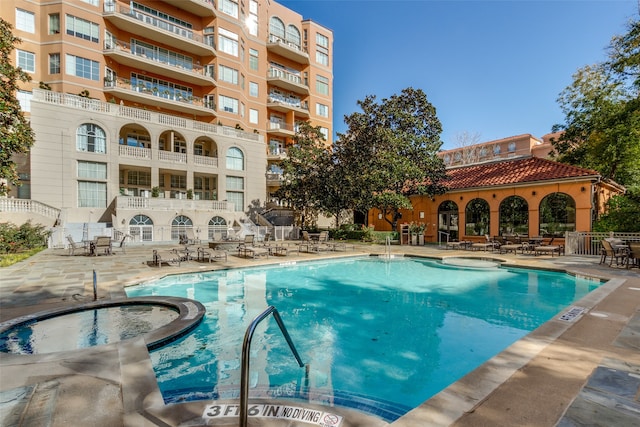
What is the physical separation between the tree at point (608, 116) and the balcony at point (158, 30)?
3074 cm

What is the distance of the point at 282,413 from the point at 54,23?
33.4 m

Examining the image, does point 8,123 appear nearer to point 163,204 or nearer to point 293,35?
point 163,204

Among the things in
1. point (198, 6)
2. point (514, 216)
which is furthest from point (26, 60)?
point (514, 216)

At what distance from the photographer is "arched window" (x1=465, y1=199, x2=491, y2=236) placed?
20719mm

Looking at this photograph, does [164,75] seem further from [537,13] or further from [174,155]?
[537,13]

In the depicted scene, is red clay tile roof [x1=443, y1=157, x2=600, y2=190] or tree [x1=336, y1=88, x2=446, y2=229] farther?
tree [x1=336, y1=88, x2=446, y2=229]

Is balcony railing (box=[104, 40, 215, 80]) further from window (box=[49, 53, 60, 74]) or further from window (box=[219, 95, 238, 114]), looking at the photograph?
window (box=[49, 53, 60, 74])

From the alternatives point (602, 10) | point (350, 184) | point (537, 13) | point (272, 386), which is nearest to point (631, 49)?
point (602, 10)

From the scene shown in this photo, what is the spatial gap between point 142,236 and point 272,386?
2094 cm

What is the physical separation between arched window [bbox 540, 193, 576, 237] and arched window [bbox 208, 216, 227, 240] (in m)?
21.8

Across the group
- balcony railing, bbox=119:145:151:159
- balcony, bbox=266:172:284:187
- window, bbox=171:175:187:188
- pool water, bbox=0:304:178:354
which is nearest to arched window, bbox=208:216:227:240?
window, bbox=171:175:187:188

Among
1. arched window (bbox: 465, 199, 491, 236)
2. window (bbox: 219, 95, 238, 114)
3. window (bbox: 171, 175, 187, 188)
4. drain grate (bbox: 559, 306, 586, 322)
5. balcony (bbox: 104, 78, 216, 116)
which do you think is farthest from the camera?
window (bbox: 219, 95, 238, 114)

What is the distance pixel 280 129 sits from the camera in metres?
35.0

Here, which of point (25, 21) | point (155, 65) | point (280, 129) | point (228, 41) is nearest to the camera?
point (25, 21)
